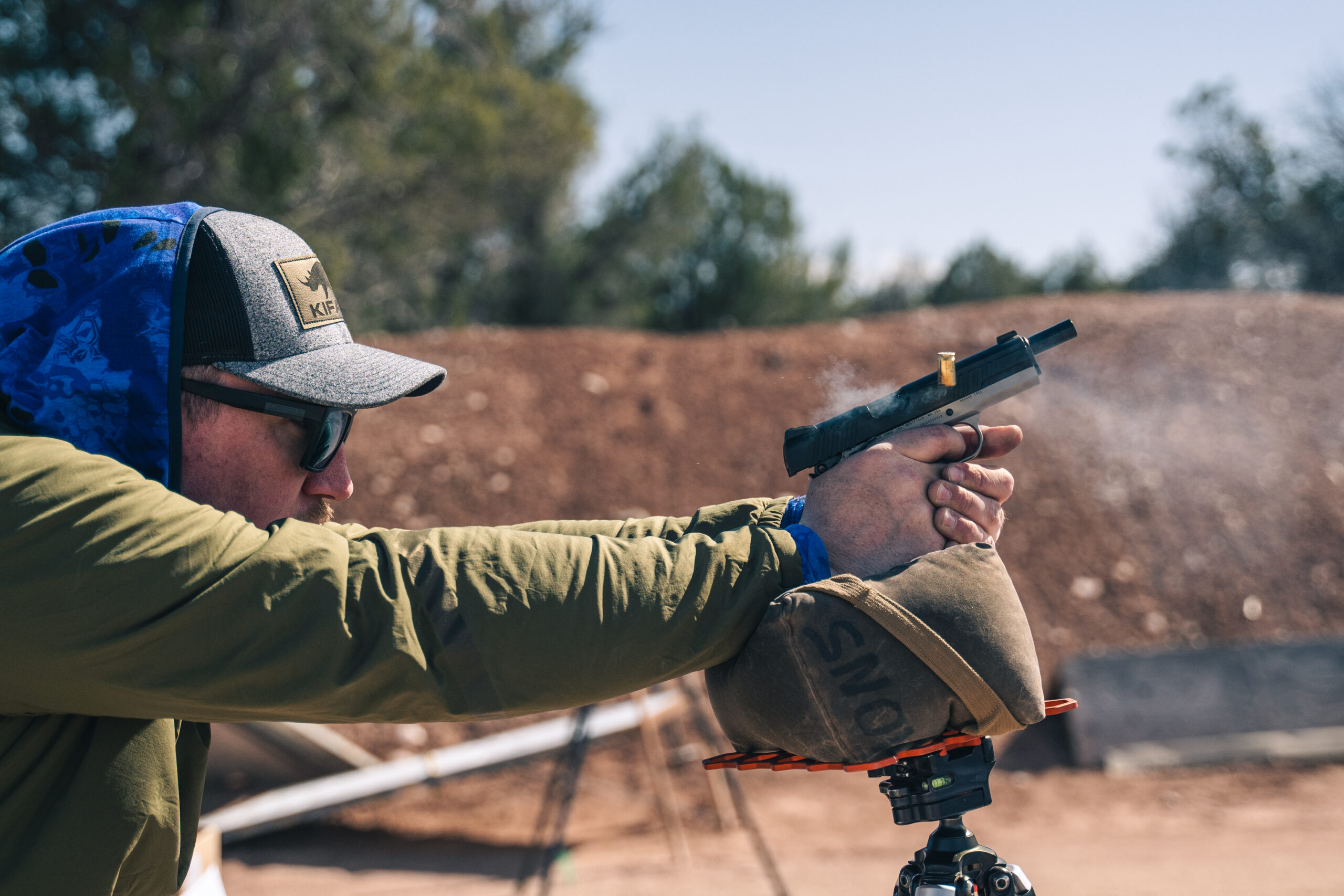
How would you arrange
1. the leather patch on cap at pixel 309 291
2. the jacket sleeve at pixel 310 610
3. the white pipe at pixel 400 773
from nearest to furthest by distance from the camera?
the jacket sleeve at pixel 310 610
the leather patch on cap at pixel 309 291
the white pipe at pixel 400 773

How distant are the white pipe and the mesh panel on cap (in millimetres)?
4472

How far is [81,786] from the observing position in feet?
4.15

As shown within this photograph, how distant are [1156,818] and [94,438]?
23.6ft

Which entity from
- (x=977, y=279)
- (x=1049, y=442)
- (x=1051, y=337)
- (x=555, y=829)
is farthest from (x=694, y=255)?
(x=1051, y=337)

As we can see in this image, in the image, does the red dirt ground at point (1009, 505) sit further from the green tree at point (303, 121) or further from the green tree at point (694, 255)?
the green tree at point (694, 255)

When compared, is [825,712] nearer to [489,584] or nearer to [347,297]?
[489,584]

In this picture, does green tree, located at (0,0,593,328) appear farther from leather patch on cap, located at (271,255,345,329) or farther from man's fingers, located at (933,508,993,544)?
man's fingers, located at (933,508,993,544)

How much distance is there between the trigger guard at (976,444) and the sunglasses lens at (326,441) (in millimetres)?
995

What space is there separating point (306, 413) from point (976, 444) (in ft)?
3.50

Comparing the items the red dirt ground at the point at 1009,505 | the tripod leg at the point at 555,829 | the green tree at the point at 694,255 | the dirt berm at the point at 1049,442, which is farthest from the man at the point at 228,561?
the green tree at the point at 694,255

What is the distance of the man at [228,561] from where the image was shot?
Answer: 3.75 feet

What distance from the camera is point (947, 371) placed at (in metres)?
1.56

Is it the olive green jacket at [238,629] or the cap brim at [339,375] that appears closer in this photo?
the olive green jacket at [238,629]

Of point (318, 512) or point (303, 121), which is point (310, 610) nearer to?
point (318, 512)
